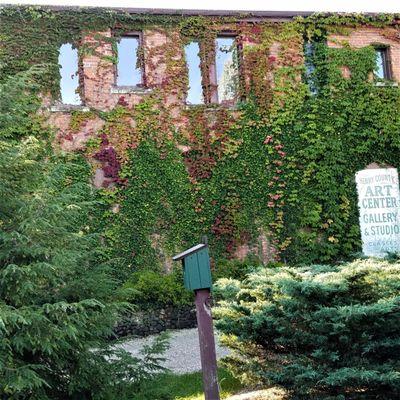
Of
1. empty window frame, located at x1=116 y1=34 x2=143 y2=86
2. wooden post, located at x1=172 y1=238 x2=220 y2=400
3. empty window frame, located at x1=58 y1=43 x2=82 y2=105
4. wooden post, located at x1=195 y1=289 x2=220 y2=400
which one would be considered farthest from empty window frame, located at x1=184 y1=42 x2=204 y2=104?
wooden post, located at x1=195 y1=289 x2=220 y2=400

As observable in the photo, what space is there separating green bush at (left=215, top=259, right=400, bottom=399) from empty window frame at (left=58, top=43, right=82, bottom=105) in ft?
33.5

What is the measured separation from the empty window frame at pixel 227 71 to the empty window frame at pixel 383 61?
4276 millimetres

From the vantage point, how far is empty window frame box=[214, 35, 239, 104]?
16125 millimetres

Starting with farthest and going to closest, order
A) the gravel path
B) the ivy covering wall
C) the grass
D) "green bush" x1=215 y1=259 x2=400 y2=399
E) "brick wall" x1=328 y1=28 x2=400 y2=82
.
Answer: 1. "brick wall" x1=328 y1=28 x2=400 y2=82
2. the ivy covering wall
3. the gravel path
4. the grass
5. "green bush" x1=215 y1=259 x2=400 y2=399

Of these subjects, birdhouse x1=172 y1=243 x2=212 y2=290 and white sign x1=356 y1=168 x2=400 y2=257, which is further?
white sign x1=356 y1=168 x2=400 y2=257

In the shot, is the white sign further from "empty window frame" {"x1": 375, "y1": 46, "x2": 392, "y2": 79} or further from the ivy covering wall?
"empty window frame" {"x1": 375, "y1": 46, "x2": 392, "y2": 79}

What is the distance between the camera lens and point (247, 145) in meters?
15.8

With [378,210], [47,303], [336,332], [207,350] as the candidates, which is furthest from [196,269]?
[378,210]

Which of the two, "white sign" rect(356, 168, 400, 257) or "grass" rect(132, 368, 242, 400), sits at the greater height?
"white sign" rect(356, 168, 400, 257)

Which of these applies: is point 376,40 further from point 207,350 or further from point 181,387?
point 207,350

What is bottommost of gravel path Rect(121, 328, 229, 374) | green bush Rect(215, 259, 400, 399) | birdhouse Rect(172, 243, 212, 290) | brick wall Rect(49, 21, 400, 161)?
gravel path Rect(121, 328, 229, 374)

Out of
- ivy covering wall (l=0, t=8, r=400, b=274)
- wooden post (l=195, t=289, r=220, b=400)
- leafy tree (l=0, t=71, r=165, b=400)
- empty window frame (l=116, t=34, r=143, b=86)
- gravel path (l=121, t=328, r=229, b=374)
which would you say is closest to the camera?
wooden post (l=195, t=289, r=220, b=400)

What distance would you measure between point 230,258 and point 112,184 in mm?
3593

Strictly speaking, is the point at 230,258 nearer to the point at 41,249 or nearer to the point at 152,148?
the point at 152,148
